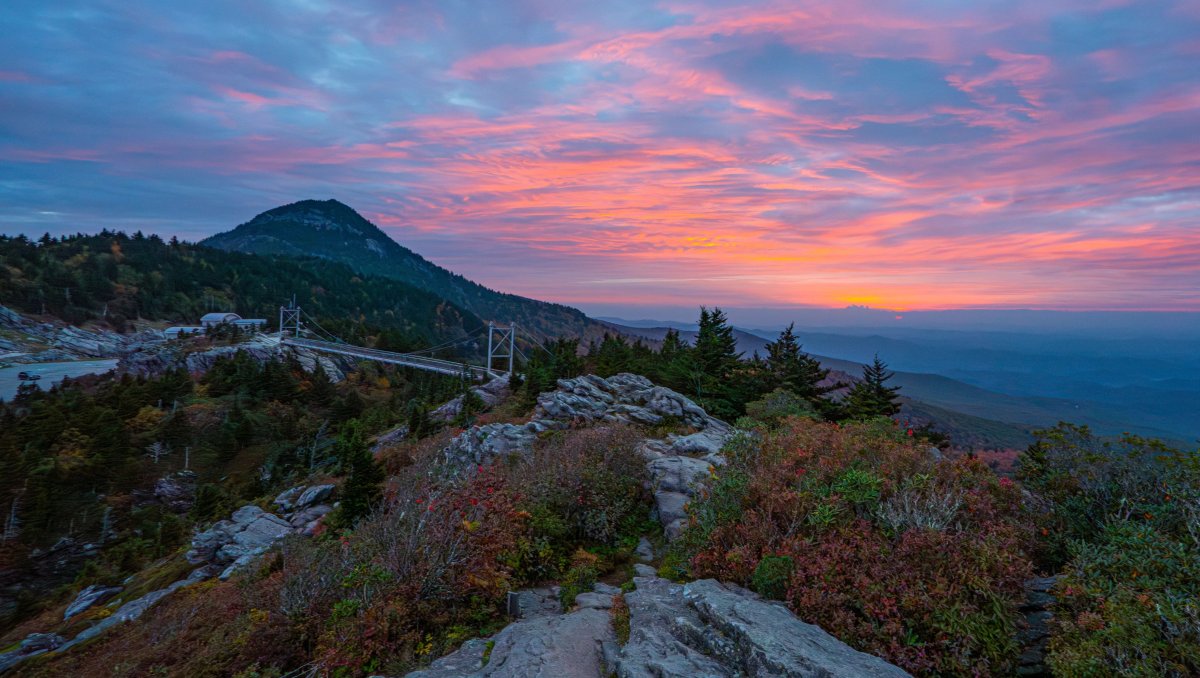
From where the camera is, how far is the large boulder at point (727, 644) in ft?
17.3

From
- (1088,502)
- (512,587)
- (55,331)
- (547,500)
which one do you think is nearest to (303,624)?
(512,587)

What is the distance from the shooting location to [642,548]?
1121cm

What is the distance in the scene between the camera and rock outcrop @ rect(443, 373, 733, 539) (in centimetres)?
1329

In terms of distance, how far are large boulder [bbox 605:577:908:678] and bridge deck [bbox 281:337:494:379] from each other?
1823 inches

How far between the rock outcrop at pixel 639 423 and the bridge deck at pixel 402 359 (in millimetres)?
28833

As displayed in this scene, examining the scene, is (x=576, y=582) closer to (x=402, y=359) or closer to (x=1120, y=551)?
(x=1120, y=551)

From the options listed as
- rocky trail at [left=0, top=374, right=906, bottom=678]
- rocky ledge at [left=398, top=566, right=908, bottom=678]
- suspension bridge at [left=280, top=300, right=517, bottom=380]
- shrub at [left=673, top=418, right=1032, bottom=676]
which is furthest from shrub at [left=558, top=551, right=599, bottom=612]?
suspension bridge at [left=280, top=300, right=517, bottom=380]

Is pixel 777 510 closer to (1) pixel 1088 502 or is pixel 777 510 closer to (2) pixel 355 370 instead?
(1) pixel 1088 502

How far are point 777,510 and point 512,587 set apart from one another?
17.3 feet

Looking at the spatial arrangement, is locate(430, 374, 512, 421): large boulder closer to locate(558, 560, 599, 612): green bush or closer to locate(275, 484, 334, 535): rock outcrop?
locate(275, 484, 334, 535): rock outcrop

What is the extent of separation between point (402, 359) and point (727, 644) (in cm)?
6475

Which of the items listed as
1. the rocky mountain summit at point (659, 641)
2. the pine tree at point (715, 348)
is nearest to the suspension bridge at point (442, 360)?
the pine tree at point (715, 348)

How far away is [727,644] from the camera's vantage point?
581cm

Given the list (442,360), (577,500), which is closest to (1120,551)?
(577,500)
